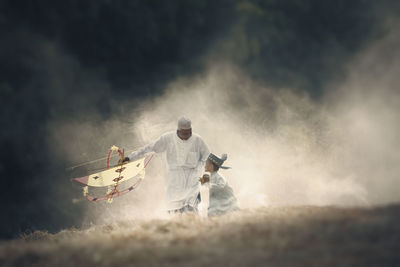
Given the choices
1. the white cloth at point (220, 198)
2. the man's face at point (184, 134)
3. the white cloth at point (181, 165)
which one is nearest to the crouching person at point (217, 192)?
the white cloth at point (220, 198)

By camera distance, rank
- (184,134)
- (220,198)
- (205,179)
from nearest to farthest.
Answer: (220,198), (205,179), (184,134)

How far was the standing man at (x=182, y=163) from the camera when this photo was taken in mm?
8320

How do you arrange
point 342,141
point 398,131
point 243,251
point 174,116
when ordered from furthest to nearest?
point 174,116 → point 342,141 → point 398,131 → point 243,251

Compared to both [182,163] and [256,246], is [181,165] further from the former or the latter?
[256,246]

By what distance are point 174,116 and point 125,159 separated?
22.8 feet

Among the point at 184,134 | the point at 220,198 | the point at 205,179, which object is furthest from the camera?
the point at 184,134

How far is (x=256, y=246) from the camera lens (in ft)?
14.5

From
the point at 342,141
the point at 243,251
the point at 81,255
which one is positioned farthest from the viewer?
the point at 342,141

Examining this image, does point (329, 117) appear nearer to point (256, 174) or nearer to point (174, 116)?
point (256, 174)

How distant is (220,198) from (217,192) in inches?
5.2

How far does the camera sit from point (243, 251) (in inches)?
171

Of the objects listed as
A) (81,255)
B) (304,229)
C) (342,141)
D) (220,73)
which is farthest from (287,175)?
(81,255)

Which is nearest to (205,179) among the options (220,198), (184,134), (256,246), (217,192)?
(217,192)

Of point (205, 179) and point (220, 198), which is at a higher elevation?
point (205, 179)
